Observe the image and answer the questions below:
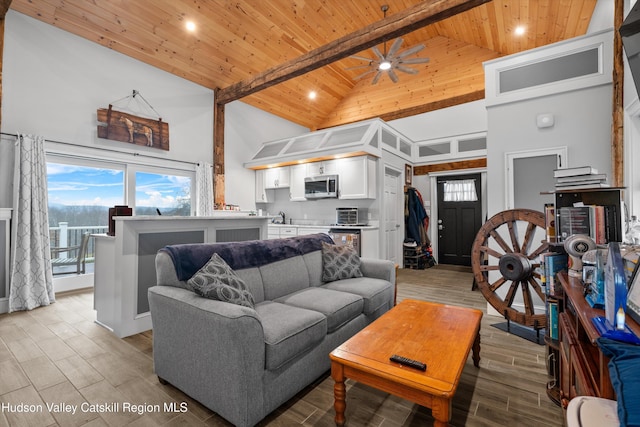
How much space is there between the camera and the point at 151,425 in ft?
5.33

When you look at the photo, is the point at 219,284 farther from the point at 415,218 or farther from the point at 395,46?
the point at 415,218

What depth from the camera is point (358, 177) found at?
552 cm

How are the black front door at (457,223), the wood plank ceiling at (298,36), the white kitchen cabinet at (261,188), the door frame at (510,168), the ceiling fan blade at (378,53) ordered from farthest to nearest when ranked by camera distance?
the white kitchen cabinet at (261,188) < the black front door at (457,223) < the ceiling fan blade at (378,53) < the wood plank ceiling at (298,36) < the door frame at (510,168)

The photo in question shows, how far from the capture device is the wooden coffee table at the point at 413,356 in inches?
50.7

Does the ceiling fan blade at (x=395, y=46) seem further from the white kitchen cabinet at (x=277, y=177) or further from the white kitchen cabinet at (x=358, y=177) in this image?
the white kitchen cabinet at (x=277, y=177)

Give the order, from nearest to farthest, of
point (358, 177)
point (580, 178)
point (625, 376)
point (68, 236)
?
point (625, 376)
point (580, 178)
point (68, 236)
point (358, 177)

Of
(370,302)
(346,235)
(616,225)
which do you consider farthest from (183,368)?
(346,235)

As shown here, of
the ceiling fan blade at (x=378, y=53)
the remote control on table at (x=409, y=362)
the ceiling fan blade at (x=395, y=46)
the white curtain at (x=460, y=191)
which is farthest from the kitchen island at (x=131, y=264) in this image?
the white curtain at (x=460, y=191)

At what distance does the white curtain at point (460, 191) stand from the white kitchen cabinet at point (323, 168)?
8.60ft

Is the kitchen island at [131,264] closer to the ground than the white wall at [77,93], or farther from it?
closer to the ground

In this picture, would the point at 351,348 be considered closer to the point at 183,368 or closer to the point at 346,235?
the point at 183,368

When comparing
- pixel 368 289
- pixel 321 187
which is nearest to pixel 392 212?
pixel 321 187

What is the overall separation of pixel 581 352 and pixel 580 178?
1298 mm

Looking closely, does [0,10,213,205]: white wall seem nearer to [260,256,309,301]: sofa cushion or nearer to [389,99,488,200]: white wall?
[260,256,309,301]: sofa cushion
